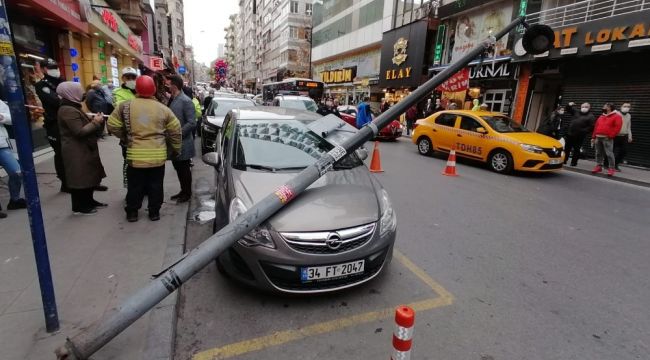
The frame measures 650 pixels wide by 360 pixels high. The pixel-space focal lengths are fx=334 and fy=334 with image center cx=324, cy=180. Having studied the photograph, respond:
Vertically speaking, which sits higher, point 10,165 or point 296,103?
point 296,103

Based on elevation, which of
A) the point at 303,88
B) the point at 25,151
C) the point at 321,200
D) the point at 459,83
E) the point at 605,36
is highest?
the point at 605,36

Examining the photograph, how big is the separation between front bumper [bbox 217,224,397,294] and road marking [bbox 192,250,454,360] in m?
0.28

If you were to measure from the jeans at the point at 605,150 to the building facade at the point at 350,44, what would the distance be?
21098mm

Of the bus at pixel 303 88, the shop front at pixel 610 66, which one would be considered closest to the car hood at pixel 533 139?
the shop front at pixel 610 66

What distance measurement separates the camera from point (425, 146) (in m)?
11.3

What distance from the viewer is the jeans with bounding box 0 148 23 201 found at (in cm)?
451

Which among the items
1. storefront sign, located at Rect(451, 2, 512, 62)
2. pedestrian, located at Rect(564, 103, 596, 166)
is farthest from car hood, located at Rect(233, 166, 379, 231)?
storefront sign, located at Rect(451, 2, 512, 62)

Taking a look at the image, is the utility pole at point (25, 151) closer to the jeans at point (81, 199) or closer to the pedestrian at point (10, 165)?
the jeans at point (81, 199)

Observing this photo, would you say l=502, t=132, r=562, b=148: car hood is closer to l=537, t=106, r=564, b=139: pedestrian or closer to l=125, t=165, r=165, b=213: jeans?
l=537, t=106, r=564, b=139: pedestrian

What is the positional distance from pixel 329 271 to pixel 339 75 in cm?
3666

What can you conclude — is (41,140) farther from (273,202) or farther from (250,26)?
(250,26)

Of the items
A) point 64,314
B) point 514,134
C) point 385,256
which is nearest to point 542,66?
point 514,134

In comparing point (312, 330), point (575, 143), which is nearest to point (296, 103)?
point (575, 143)

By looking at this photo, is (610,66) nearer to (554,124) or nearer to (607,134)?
(554,124)
